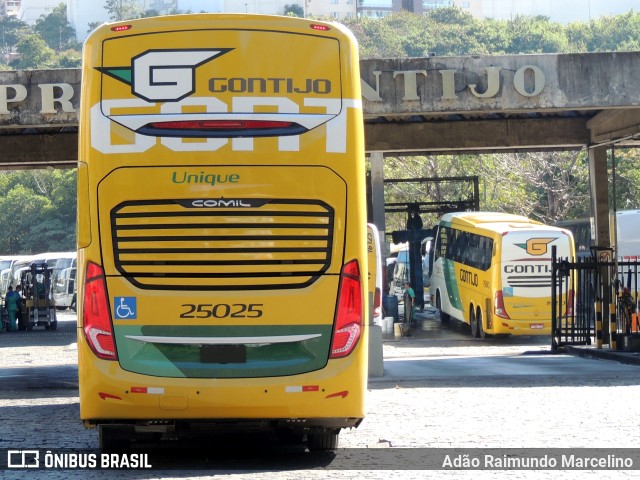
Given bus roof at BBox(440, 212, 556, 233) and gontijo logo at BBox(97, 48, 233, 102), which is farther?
bus roof at BBox(440, 212, 556, 233)

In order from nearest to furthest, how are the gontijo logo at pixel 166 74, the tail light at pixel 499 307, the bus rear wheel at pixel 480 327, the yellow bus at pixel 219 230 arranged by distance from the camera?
the yellow bus at pixel 219 230, the gontijo logo at pixel 166 74, the tail light at pixel 499 307, the bus rear wheel at pixel 480 327

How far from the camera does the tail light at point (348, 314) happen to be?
949 cm

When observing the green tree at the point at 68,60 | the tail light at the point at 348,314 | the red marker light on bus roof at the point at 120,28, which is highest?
the green tree at the point at 68,60

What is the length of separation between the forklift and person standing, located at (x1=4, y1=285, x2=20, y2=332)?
1.40 feet

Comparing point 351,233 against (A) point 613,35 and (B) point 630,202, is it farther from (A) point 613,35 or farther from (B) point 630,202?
(A) point 613,35

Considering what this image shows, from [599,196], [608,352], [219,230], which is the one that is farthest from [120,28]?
[599,196]

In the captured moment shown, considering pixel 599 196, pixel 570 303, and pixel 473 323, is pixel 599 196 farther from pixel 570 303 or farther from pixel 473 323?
pixel 473 323

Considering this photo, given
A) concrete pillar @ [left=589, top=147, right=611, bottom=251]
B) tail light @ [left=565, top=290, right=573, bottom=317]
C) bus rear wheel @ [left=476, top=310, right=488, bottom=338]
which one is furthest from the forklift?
tail light @ [left=565, top=290, right=573, bottom=317]

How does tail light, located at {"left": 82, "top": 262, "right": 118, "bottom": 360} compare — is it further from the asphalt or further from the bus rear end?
the bus rear end

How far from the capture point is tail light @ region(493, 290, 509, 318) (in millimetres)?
33156

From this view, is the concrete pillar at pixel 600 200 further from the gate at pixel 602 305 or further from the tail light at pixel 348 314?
the tail light at pixel 348 314

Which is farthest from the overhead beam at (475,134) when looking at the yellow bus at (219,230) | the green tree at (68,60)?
the green tree at (68,60)

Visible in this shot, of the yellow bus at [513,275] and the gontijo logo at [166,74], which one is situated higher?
the gontijo logo at [166,74]

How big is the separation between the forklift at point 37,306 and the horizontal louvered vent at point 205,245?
36863mm
